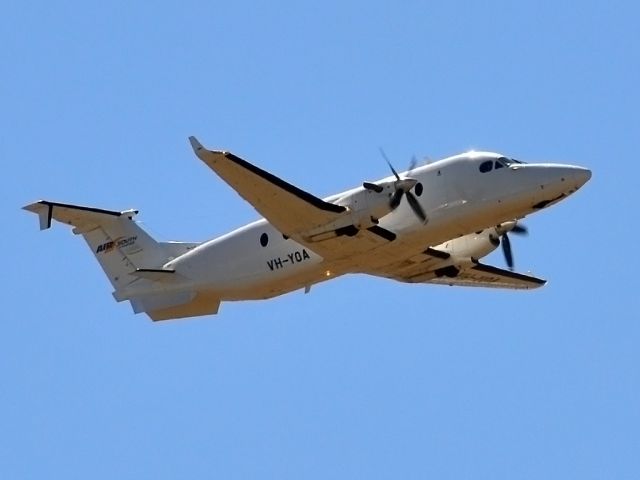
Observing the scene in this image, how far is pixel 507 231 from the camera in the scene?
3388cm

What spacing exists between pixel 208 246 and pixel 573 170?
932 cm

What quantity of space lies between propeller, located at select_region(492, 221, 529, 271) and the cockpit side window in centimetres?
238

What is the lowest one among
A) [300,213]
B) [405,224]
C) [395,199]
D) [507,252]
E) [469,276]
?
[469,276]

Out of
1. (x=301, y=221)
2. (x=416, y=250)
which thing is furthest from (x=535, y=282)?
(x=301, y=221)

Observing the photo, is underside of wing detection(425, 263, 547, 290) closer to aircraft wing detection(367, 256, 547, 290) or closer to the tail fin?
aircraft wing detection(367, 256, 547, 290)

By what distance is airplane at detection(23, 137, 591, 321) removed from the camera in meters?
30.3

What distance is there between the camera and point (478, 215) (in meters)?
30.6

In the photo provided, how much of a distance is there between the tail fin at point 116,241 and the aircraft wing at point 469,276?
20.5 ft

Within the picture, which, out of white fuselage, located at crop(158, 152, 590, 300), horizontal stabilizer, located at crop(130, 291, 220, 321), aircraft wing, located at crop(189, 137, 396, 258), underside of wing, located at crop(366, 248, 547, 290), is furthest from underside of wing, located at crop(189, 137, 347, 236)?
horizontal stabilizer, located at crop(130, 291, 220, 321)

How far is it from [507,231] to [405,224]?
3869 millimetres

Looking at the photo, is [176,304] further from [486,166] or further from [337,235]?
[486,166]

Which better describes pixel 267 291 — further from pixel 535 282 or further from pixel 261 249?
pixel 535 282

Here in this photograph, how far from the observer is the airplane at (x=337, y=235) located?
3030cm

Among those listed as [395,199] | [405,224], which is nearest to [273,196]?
[395,199]
